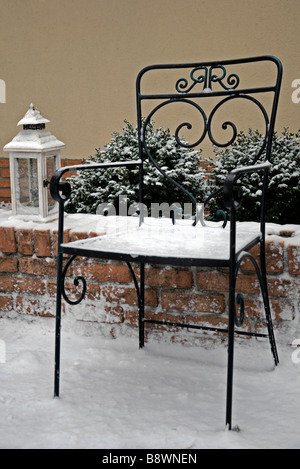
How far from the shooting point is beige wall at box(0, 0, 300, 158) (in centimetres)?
332

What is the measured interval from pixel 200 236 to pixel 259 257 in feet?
0.86

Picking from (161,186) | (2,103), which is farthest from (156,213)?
(2,103)

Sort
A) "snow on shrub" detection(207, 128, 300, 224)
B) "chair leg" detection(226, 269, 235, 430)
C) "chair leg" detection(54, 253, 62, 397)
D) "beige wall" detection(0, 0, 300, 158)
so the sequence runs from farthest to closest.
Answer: "beige wall" detection(0, 0, 300, 158) < "snow on shrub" detection(207, 128, 300, 224) < "chair leg" detection(54, 253, 62, 397) < "chair leg" detection(226, 269, 235, 430)

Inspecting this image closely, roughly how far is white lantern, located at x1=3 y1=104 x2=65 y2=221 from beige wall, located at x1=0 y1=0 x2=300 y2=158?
172cm

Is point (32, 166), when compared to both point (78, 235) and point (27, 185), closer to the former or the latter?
point (27, 185)

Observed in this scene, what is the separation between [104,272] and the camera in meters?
1.88

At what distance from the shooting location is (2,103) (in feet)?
12.9

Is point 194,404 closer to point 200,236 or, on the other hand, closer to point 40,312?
point 200,236

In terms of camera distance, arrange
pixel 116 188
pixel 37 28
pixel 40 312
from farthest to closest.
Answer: pixel 37 28, pixel 116 188, pixel 40 312

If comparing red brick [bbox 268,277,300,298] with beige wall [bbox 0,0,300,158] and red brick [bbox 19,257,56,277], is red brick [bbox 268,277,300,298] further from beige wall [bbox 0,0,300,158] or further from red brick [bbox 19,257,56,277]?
beige wall [bbox 0,0,300,158]

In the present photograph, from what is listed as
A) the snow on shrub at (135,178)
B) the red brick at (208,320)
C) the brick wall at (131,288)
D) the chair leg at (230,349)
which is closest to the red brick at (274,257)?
the brick wall at (131,288)

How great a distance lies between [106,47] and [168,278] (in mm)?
2395

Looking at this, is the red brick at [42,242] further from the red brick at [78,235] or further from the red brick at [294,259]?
the red brick at [294,259]

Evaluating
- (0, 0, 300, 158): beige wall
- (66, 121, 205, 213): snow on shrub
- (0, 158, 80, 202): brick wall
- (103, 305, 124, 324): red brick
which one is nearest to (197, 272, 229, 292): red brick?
(103, 305, 124, 324): red brick
